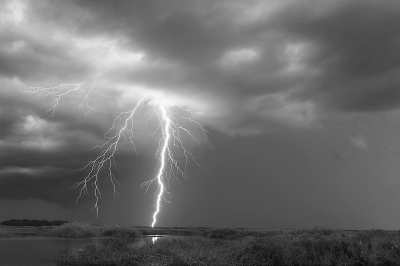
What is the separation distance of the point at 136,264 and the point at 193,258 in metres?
3.84

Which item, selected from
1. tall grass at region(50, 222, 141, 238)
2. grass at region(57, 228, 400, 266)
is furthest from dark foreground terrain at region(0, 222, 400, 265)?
tall grass at region(50, 222, 141, 238)

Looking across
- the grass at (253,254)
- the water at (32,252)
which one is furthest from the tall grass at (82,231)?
the grass at (253,254)

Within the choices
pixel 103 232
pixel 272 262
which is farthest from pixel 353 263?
pixel 103 232

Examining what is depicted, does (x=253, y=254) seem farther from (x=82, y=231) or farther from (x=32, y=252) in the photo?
(x=82, y=231)

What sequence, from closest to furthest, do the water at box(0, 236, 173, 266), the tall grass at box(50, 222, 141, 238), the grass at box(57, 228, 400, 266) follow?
the grass at box(57, 228, 400, 266) < the water at box(0, 236, 173, 266) < the tall grass at box(50, 222, 141, 238)

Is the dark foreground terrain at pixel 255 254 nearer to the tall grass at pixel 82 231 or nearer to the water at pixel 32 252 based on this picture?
the water at pixel 32 252

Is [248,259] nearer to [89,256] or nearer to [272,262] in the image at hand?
[272,262]

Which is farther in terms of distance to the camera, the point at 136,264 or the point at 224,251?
the point at 224,251

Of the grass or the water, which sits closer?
the grass

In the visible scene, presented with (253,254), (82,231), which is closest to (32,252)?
(253,254)

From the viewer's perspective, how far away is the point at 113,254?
24.3 meters

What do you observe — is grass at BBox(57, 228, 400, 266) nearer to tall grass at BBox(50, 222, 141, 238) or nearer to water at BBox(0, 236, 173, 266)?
water at BBox(0, 236, 173, 266)

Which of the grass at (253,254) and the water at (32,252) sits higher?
the grass at (253,254)

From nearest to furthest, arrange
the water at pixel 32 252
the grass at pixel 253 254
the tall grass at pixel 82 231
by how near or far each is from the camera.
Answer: the grass at pixel 253 254
the water at pixel 32 252
the tall grass at pixel 82 231
